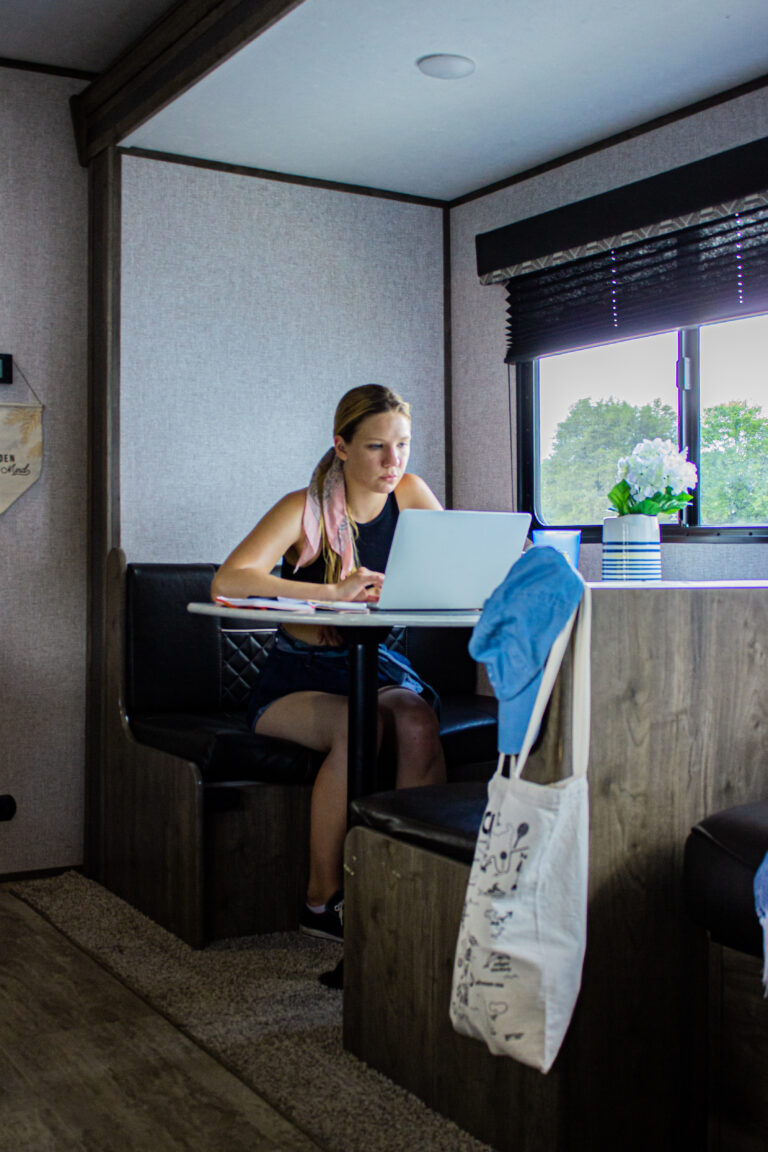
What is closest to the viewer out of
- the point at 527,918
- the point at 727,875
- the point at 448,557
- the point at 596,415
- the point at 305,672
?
the point at 527,918

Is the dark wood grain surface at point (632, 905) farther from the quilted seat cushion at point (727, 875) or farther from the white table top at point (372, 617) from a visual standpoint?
the white table top at point (372, 617)

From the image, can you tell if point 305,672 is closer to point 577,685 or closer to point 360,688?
point 360,688

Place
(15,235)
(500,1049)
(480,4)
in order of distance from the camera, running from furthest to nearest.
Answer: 1. (15,235)
2. (480,4)
3. (500,1049)

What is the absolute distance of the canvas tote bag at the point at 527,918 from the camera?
1.58m

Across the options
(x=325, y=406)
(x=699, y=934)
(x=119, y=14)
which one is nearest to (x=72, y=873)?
(x=325, y=406)

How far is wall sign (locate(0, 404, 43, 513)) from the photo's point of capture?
3545 millimetres

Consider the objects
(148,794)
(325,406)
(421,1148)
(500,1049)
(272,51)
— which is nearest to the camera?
(500,1049)

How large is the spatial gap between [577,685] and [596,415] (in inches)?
88.0

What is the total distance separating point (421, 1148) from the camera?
1869 millimetres

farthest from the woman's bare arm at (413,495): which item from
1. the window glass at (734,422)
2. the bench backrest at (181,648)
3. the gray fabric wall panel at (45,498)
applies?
the gray fabric wall panel at (45,498)

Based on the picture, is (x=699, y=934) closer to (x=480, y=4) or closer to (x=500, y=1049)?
(x=500, y=1049)

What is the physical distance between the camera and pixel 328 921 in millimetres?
2779

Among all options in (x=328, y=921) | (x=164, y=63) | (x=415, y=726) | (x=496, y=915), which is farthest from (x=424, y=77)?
(x=496, y=915)

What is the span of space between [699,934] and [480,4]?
2080mm
